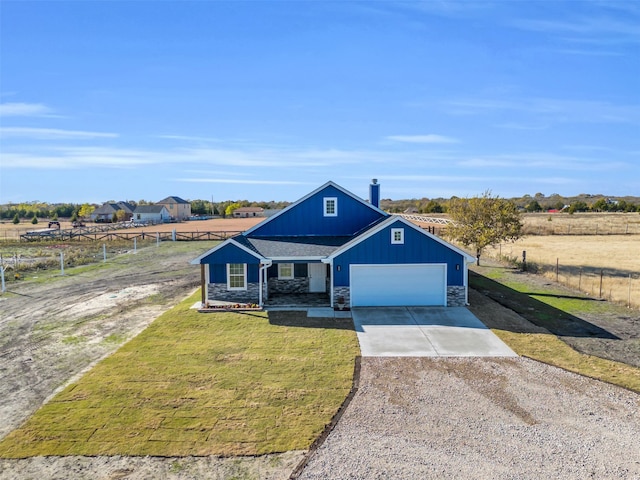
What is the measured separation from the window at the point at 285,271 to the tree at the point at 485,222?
14.8 metres

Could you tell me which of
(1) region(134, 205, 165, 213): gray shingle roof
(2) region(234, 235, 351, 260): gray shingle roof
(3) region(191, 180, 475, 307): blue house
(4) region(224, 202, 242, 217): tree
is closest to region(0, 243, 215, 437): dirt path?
(3) region(191, 180, 475, 307): blue house

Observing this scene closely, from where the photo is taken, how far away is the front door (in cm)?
2167

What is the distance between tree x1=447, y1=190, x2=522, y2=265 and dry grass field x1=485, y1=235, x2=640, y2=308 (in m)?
3.05

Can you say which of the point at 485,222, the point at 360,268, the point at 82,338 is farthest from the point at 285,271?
the point at 485,222

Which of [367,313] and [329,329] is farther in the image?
[367,313]

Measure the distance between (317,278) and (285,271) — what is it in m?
1.65

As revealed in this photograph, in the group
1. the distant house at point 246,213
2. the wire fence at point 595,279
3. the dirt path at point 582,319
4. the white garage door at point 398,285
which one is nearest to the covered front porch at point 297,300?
the white garage door at point 398,285

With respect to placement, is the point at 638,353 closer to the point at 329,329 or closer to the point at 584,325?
the point at 584,325

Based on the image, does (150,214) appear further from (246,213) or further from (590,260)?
(590,260)

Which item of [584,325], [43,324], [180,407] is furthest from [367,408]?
[43,324]

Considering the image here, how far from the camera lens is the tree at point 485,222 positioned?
98.4ft

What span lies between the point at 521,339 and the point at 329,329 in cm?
673

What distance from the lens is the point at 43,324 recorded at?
1738cm

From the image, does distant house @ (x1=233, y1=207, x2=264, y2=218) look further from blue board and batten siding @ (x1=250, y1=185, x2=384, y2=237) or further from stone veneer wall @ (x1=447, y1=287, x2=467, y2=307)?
stone veneer wall @ (x1=447, y1=287, x2=467, y2=307)
